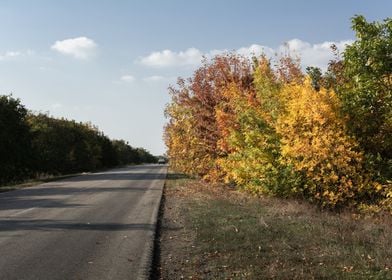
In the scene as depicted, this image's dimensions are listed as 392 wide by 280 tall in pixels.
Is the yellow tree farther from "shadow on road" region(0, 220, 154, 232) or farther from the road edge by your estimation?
"shadow on road" region(0, 220, 154, 232)

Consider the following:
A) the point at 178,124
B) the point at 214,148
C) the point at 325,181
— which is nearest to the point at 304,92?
the point at 325,181

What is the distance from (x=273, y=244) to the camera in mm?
10023

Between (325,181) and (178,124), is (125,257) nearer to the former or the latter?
(325,181)

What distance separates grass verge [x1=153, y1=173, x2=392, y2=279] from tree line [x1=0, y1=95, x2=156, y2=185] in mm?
30393

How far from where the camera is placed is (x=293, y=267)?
26.7 ft

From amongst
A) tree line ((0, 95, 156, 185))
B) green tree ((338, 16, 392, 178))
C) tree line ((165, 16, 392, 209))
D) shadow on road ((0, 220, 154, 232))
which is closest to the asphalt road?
shadow on road ((0, 220, 154, 232))

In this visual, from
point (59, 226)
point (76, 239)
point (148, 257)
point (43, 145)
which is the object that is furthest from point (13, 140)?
point (148, 257)

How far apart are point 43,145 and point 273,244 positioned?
5541 centimetres

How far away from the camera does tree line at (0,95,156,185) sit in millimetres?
43938

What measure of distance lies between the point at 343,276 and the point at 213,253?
9.02ft

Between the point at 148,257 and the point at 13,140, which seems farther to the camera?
the point at 13,140

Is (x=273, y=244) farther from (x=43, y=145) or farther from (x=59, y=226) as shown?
(x=43, y=145)

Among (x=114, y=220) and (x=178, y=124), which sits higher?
(x=178, y=124)

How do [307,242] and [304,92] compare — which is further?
[304,92]
